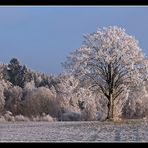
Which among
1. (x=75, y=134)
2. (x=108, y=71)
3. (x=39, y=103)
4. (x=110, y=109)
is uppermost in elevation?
(x=108, y=71)

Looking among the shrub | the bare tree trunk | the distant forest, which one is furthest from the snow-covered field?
the shrub

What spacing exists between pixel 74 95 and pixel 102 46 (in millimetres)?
4866

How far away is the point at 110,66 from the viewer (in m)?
34.9

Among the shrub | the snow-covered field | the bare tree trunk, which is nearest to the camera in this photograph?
the snow-covered field

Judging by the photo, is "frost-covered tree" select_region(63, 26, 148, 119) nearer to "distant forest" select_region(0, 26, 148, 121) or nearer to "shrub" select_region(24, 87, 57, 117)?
"distant forest" select_region(0, 26, 148, 121)

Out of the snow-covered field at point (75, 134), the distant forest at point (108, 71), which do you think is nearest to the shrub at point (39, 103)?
the distant forest at point (108, 71)

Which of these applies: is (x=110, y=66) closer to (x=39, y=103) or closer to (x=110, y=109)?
(x=110, y=109)

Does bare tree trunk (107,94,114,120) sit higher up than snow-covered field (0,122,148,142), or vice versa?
bare tree trunk (107,94,114,120)

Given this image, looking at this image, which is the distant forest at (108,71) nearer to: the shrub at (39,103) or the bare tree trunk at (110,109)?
the bare tree trunk at (110,109)

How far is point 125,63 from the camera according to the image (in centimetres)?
3481

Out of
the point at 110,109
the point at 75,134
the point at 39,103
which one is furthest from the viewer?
the point at 39,103

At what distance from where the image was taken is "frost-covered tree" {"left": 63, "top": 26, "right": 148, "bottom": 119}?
34406 millimetres

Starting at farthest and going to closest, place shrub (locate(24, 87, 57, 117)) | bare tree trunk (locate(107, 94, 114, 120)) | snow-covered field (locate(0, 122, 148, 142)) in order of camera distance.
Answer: shrub (locate(24, 87, 57, 117)) < bare tree trunk (locate(107, 94, 114, 120)) < snow-covered field (locate(0, 122, 148, 142))

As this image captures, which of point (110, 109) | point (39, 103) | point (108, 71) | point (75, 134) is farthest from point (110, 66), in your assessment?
point (39, 103)
